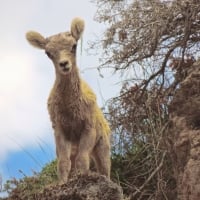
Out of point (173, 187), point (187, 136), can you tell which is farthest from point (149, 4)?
point (187, 136)

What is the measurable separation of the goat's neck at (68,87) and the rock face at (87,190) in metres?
1.77

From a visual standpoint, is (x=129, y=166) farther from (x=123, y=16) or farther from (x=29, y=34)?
(x=29, y=34)

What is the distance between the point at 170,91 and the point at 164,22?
1.38m

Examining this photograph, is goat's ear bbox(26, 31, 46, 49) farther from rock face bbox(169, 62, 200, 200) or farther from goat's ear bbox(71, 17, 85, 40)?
rock face bbox(169, 62, 200, 200)

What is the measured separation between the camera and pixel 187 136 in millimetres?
6922

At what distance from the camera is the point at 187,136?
273 inches

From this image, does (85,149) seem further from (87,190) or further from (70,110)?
(87,190)

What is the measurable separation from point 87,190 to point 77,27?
2726 mm

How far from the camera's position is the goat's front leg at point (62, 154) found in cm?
793

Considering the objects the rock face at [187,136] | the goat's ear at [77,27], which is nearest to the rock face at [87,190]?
the rock face at [187,136]

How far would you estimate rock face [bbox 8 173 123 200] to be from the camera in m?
6.35

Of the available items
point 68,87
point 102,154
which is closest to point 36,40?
point 68,87

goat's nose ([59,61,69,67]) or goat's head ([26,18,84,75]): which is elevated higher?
goat's head ([26,18,84,75])

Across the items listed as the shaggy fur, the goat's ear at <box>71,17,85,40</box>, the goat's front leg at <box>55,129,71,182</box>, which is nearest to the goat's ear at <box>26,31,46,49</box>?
the shaggy fur
